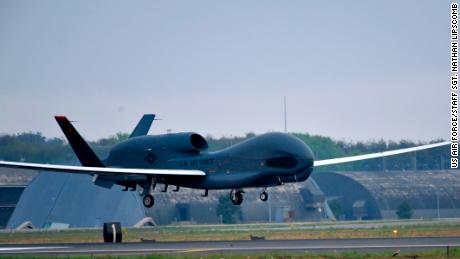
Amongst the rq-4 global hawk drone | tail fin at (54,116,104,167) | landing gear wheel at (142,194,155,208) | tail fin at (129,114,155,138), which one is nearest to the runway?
the rq-4 global hawk drone

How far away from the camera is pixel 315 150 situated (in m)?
159

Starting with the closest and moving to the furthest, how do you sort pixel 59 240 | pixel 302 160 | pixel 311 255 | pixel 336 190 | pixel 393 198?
1. pixel 311 255
2. pixel 302 160
3. pixel 59 240
4. pixel 393 198
5. pixel 336 190

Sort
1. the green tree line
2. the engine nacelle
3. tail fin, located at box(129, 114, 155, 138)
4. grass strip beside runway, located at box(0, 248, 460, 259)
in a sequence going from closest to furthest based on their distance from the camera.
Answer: grass strip beside runway, located at box(0, 248, 460, 259), the engine nacelle, tail fin, located at box(129, 114, 155, 138), the green tree line

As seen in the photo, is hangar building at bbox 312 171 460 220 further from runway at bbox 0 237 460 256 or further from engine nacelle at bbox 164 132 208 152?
runway at bbox 0 237 460 256

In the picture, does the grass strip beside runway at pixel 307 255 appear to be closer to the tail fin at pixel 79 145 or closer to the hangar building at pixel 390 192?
the tail fin at pixel 79 145

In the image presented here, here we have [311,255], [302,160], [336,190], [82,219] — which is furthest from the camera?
[336,190]

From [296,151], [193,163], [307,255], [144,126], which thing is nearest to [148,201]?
[193,163]

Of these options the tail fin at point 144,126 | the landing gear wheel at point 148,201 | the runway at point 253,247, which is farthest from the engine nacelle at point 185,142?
the runway at point 253,247

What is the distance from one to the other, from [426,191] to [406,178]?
18.9 feet

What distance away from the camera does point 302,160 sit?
7219cm

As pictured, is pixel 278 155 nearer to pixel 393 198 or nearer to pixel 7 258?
pixel 7 258

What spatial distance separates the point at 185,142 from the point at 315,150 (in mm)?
82973

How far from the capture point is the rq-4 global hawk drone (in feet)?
238

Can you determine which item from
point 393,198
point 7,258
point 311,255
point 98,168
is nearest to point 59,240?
point 98,168
